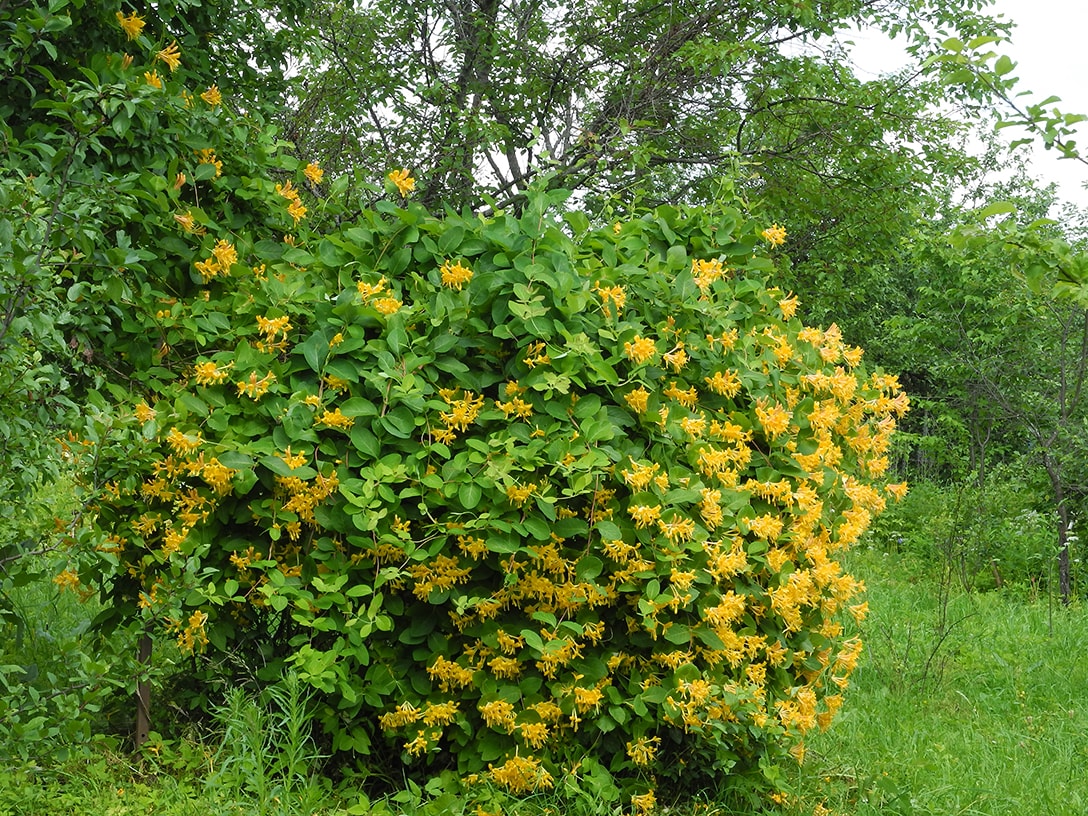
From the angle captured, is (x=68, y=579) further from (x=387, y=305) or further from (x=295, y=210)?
(x=295, y=210)

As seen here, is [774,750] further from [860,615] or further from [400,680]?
[400,680]

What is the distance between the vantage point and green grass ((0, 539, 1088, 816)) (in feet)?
8.69

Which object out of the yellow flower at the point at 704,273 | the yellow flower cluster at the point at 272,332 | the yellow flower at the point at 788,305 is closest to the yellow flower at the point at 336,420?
the yellow flower cluster at the point at 272,332

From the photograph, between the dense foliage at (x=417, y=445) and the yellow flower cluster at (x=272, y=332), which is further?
the yellow flower cluster at (x=272, y=332)

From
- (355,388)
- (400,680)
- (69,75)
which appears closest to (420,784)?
(400,680)

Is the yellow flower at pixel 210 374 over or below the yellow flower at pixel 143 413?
over

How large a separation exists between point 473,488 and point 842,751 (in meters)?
2.00

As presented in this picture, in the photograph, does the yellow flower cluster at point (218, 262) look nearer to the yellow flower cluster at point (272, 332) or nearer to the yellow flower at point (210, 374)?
the yellow flower cluster at point (272, 332)

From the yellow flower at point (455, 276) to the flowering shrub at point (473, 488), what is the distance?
0.4 inches

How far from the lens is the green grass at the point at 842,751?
2648 mm

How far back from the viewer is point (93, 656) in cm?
315

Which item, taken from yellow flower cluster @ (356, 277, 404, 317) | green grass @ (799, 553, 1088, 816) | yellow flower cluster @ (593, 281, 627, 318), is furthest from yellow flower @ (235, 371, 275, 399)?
green grass @ (799, 553, 1088, 816)

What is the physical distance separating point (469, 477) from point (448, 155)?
12.1 ft

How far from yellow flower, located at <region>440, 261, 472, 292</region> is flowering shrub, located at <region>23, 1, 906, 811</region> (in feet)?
0.04
